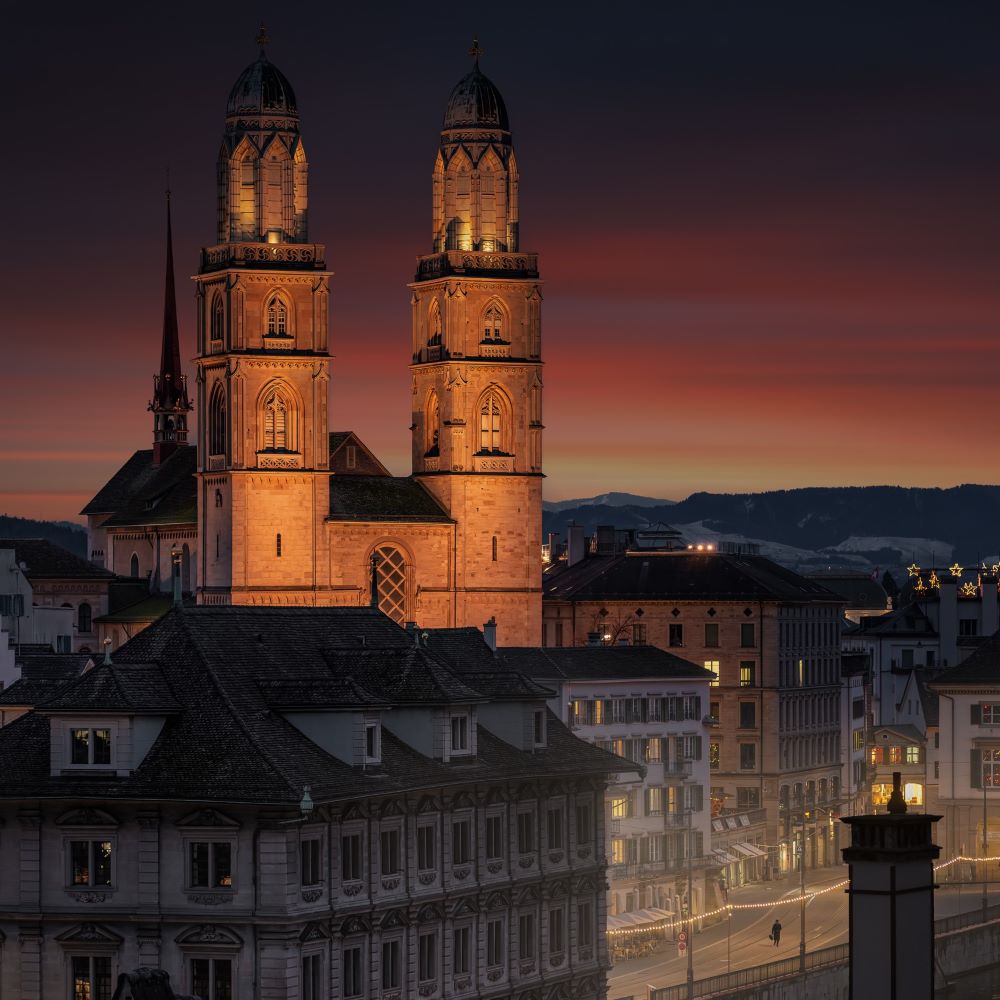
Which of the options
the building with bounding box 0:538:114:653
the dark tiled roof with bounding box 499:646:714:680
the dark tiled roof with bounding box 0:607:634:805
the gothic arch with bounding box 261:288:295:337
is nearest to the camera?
the dark tiled roof with bounding box 0:607:634:805

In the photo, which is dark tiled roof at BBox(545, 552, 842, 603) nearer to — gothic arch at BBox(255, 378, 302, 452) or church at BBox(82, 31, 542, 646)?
church at BBox(82, 31, 542, 646)

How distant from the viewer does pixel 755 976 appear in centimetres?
11212

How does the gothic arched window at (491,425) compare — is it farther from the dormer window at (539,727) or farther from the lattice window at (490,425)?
the dormer window at (539,727)

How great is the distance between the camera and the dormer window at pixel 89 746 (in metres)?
84.2

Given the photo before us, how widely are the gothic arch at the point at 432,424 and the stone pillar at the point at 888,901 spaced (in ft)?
436

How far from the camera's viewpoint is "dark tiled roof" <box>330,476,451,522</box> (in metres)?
174

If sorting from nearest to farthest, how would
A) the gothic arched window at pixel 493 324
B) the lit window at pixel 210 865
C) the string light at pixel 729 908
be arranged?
the lit window at pixel 210 865 < the string light at pixel 729 908 < the gothic arched window at pixel 493 324

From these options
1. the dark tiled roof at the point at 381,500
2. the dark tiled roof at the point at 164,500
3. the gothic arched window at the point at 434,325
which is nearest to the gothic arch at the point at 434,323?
the gothic arched window at the point at 434,325

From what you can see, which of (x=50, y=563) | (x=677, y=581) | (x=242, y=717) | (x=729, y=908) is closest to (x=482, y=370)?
(x=677, y=581)

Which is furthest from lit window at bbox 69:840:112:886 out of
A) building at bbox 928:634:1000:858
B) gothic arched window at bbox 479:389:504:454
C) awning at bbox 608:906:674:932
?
gothic arched window at bbox 479:389:504:454

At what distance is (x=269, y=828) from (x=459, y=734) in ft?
→ 37.5

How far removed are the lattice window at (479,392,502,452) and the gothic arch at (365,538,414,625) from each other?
678cm

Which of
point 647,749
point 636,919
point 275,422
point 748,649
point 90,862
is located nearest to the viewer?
point 90,862

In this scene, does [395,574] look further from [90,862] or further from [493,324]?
[90,862]
